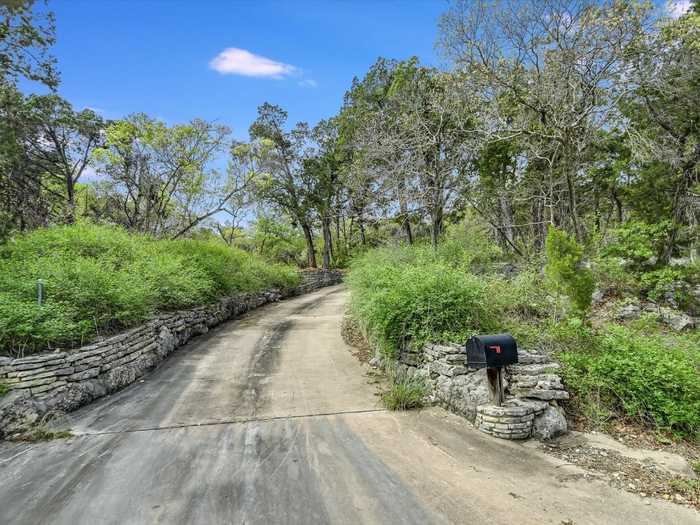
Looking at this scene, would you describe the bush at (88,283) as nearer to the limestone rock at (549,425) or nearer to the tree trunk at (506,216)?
the limestone rock at (549,425)

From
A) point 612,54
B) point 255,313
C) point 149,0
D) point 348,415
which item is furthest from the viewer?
point 255,313

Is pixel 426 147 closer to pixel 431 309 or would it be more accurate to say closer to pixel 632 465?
pixel 431 309

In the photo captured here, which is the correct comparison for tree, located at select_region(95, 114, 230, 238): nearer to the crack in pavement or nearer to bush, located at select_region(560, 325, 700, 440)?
the crack in pavement

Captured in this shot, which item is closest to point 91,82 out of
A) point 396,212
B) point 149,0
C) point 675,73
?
point 149,0

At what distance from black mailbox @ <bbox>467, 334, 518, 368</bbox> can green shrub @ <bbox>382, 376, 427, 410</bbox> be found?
3.57ft

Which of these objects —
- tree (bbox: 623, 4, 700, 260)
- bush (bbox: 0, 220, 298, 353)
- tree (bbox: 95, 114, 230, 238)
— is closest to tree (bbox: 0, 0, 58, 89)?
bush (bbox: 0, 220, 298, 353)

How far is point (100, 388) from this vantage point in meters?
5.07

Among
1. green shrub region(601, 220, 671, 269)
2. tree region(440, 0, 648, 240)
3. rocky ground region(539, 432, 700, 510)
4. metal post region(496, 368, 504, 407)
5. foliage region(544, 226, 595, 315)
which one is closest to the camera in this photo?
rocky ground region(539, 432, 700, 510)

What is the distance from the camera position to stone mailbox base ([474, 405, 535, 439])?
384 centimetres

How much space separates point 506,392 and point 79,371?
519cm

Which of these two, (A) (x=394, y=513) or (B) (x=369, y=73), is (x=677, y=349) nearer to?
(A) (x=394, y=513)

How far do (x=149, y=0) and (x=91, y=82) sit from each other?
339 cm

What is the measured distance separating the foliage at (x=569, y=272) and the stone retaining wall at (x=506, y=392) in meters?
1.76

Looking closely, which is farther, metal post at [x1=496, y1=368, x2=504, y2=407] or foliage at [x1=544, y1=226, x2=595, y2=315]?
foliage at [x1=544, y1=226, x2=595, y2=315]
